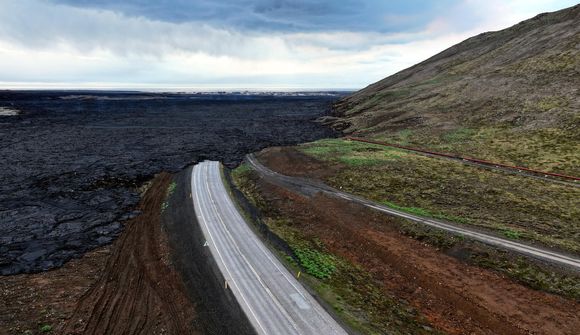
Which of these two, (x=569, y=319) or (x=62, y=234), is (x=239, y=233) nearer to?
(x=62, y=234)

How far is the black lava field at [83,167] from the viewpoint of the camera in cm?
3162

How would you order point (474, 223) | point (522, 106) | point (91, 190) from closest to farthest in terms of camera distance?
point (474, 223) < point (91, 190) < point (522, 106)

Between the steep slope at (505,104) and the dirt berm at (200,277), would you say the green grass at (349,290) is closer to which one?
the dirt berm at (200,277)

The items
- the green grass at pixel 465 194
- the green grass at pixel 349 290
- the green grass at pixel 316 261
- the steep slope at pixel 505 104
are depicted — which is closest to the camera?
the green grass at pixel 349 290

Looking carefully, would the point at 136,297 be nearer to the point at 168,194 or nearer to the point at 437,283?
the point at 437,283

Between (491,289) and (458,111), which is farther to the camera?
(458,111)

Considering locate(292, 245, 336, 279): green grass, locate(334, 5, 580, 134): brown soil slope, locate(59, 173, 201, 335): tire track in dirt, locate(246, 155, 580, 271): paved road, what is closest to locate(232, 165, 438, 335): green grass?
locate(292, 245, 336, 279): green grass

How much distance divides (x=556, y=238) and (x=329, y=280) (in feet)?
60.9

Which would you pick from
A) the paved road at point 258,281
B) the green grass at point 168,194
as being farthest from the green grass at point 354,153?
the green grass at point 168,194

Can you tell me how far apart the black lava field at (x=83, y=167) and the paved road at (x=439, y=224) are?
18101mm

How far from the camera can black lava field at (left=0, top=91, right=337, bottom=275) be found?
31.6 meters

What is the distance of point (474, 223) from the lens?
1195 inches

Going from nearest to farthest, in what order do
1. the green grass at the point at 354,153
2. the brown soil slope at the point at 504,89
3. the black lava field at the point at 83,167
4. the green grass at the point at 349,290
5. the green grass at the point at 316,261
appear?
the green grass at the point at 349,290 → the green grass at the point at 316,261 → the black lava field at the point at 83,167 → the green grass at the point at 354,153 → the brown soil slope at the point at 504,89

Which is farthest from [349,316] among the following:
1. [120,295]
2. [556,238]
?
[556,238]
